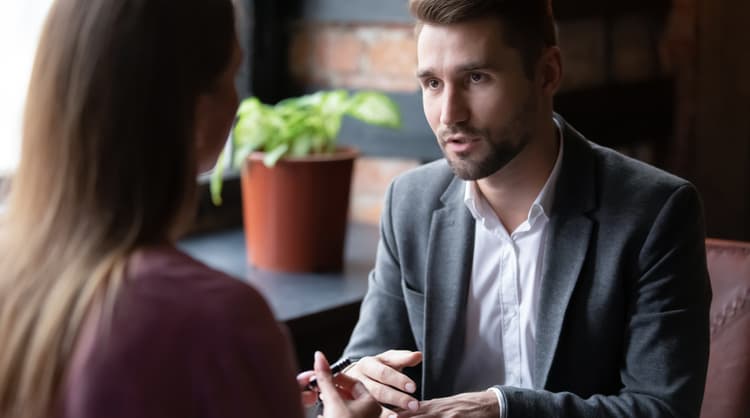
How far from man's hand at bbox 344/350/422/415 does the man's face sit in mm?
278

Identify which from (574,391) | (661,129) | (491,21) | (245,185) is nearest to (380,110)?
(245,185)

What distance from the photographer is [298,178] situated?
7.32 feet

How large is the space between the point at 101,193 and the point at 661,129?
2630 mm

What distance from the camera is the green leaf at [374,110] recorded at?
7.60 ft

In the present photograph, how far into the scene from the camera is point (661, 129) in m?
3.31

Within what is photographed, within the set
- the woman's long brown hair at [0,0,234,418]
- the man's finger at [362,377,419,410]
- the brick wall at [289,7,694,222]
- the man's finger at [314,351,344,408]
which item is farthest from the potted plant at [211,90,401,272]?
the woman's long brown hair at [0,0,234,418]

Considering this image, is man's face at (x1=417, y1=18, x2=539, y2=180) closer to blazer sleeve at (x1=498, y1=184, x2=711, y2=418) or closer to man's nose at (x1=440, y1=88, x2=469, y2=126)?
man's nose at (x1=440, y1=88, x2=469, y2=126)

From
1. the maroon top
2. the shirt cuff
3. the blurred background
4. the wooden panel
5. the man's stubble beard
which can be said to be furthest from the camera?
the wooden panel

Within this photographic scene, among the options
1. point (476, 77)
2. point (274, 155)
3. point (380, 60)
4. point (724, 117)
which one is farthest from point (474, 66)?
point (724, 117)

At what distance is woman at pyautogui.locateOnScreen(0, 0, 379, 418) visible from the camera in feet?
2.90

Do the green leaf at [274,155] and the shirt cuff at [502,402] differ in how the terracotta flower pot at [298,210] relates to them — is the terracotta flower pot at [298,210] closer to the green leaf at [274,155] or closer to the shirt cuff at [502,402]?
the green leaf at [274,155]

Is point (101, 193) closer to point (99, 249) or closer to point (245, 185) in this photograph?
point (99, 249)

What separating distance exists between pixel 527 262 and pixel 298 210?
2.41 ft

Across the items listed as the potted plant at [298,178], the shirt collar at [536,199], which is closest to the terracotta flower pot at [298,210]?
the potted plant at [298,178]
